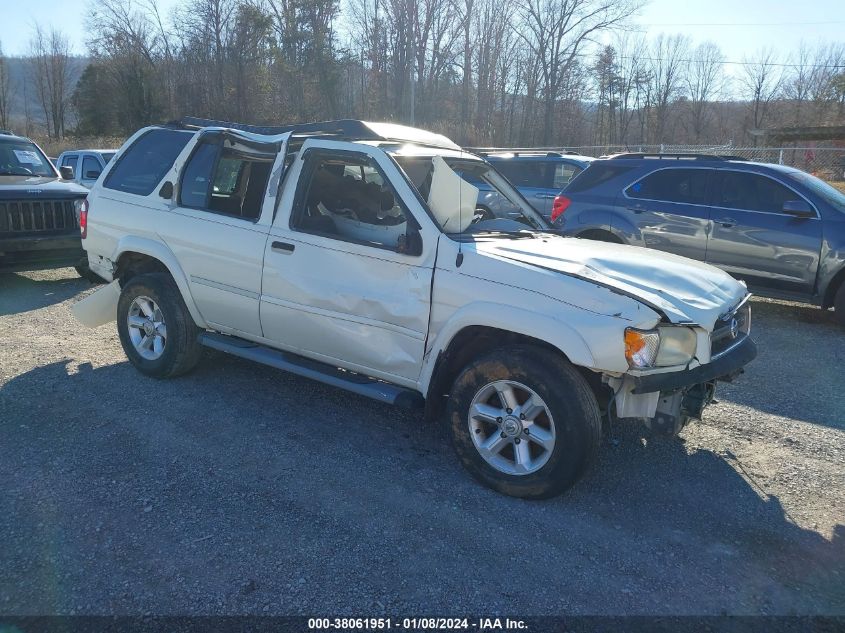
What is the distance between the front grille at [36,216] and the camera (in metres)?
8.68

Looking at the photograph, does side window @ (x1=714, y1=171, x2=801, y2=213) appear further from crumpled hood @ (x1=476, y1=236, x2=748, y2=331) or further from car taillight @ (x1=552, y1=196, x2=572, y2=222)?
crumpled hood @ (x1=476, y1=236, x2=748, y2=331)

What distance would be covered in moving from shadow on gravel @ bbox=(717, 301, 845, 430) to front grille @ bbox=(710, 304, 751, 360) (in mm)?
1186

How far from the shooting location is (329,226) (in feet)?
15.5

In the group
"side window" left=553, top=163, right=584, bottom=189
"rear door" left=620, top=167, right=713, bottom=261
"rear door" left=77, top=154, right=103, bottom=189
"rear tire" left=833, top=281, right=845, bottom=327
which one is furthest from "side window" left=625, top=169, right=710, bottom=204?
"rear door" left=77, top=154, right=103, bottom=189

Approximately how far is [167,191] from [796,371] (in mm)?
5713

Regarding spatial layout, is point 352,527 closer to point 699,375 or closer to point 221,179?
point 699,375

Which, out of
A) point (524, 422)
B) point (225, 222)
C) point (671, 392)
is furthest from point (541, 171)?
point (524, 422)

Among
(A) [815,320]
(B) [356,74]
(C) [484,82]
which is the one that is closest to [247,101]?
(B) [356,74]

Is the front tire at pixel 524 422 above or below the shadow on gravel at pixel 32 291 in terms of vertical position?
above

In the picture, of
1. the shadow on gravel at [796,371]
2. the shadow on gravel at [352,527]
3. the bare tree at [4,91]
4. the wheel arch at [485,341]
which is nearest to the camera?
the shadow on gravel at [352,527]

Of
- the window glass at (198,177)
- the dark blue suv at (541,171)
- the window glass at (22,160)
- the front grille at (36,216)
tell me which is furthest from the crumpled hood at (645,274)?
the window glass at (22,160)

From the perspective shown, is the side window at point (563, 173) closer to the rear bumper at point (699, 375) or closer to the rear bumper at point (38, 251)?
the rear bumper at point (38, 251)

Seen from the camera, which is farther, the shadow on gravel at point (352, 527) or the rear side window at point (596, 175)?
the rear side window at point (596, 175)

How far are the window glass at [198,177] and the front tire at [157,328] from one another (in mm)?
674
